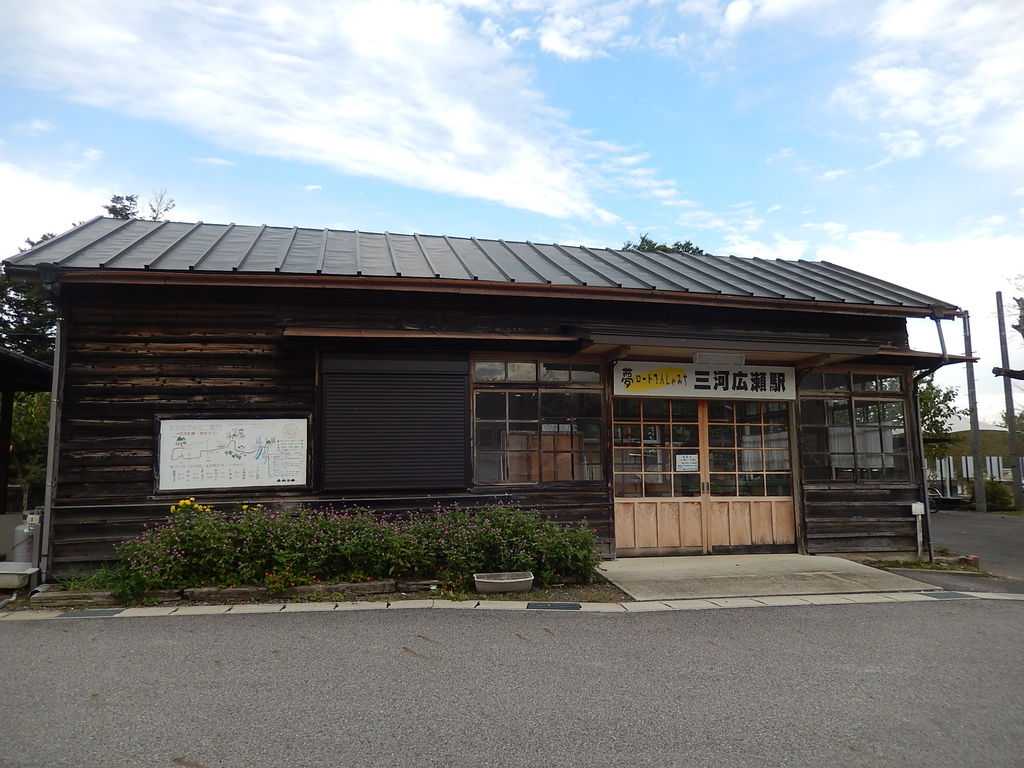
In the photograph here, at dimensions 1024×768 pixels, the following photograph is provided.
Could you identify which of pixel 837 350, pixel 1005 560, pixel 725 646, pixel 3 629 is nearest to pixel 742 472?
pixel 837 350

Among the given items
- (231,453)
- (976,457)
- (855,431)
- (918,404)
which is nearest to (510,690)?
(231,453)

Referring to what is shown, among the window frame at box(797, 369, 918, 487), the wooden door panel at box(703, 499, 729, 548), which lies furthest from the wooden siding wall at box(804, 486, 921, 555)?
the wooden door panel at box(703, 499, 729, 548)

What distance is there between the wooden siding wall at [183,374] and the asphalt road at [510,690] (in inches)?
71.4

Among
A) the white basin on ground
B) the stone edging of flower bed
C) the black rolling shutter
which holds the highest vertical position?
the black rolling shutter

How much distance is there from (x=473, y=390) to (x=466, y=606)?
281 centimetres

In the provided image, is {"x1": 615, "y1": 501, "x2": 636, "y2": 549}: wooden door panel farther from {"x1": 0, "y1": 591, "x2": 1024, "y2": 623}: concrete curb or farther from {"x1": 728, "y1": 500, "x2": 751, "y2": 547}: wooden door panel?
{"x1": 0, "y1": 591, "x2": 1024, "y2": 623}: concrete curb

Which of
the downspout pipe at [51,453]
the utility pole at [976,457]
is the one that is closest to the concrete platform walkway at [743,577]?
the downspout pipe at [51,453]

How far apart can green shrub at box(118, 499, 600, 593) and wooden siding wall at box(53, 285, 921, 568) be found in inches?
19.7

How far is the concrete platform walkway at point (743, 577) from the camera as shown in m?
7.26

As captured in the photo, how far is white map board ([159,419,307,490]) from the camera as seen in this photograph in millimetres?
7516

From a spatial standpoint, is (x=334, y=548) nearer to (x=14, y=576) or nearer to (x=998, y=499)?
(x=14, y=576)

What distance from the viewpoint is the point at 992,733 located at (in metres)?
3.75

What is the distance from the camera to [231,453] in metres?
7.63

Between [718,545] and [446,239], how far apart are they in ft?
21.1
